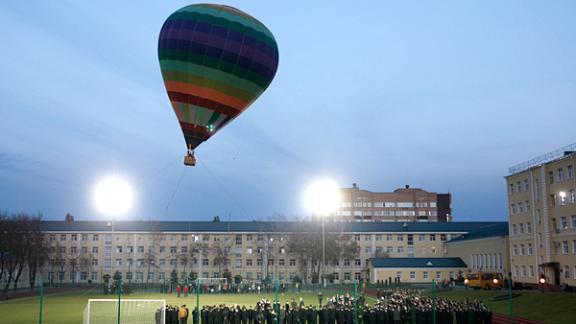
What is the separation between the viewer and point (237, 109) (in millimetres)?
31812

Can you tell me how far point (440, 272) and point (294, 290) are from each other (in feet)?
103

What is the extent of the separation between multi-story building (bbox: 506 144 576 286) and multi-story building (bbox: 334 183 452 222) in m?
85.6

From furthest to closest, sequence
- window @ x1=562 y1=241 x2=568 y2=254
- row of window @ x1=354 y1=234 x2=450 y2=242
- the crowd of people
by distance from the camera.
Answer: row of window @ x1=354 y1=234 x2=450 y2=242 < window @ x1=562 y1=241 x2=568 y2=254 < the crowd of people

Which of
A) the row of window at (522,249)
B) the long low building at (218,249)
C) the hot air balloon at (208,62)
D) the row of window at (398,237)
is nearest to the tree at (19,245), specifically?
the long low building at (218,249)

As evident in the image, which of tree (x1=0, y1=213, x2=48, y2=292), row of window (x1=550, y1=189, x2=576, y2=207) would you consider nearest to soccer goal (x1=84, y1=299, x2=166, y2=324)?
tree (x1=0, y1=213, x2=48, y2=292)

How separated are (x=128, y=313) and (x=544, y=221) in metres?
38.5

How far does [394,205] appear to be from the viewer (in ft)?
488

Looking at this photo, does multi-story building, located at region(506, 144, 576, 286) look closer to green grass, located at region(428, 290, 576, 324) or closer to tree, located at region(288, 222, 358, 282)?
green grass, located at region(428, 290, 576, 324)

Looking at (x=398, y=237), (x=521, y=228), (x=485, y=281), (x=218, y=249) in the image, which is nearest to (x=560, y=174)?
(x=521, y=228)

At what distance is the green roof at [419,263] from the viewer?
260 feet

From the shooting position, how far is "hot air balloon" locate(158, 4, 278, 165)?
2956cm

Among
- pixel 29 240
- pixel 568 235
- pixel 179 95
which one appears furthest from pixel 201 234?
pixel 179 95

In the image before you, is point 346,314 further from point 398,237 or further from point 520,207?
point 398,237

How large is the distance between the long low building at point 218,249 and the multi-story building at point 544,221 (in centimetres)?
3386
